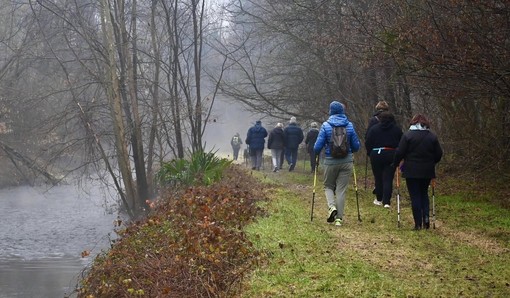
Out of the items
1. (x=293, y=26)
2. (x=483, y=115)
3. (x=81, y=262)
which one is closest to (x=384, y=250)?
(x=483, y=115)

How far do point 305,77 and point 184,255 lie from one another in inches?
737

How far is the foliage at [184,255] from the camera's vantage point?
895 cm

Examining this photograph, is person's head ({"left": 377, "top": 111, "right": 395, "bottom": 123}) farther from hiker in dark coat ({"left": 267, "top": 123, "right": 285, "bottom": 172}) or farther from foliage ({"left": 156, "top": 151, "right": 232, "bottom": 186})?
hiker in dark coat ({"left": 267, "top": 123, "right": 285, "bottom": 172})

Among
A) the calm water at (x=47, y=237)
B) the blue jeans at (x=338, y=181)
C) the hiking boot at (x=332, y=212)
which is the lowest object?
the calm water at (x=47, y=237)

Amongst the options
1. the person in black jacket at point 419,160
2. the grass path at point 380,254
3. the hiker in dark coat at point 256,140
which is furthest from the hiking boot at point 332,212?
the hiker in dark coat at point 256,140

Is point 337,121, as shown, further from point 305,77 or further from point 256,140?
point 305,77

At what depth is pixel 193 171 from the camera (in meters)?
20.8

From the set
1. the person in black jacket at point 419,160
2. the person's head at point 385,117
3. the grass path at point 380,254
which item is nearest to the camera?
the grass path at point 380,254

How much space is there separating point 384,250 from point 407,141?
2.36 m

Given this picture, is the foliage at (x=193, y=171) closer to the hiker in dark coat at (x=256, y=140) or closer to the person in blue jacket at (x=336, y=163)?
the hiker in dark coat at (x=256, y=140)

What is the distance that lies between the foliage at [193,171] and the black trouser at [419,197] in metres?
8.29

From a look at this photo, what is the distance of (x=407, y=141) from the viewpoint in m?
11.9

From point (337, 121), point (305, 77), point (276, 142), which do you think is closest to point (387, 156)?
point (337, 121)

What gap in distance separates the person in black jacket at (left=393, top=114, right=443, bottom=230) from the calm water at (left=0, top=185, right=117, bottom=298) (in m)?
6.62
